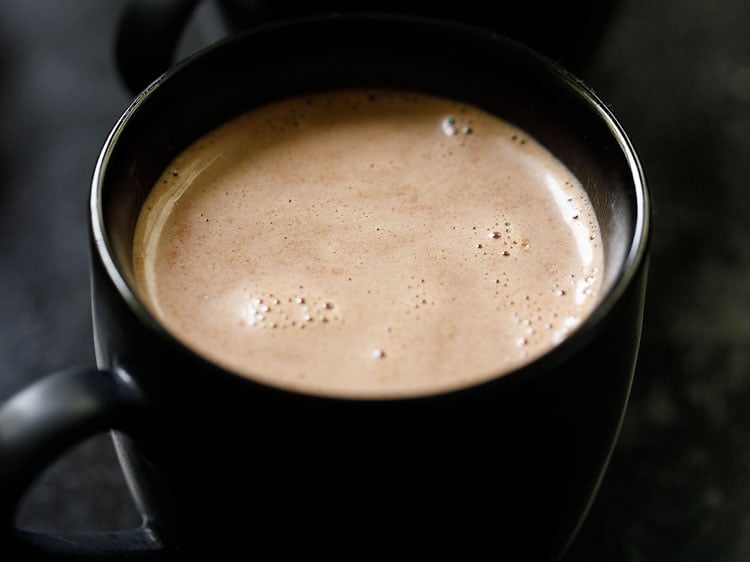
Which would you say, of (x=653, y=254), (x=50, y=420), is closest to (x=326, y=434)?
(x=50, y=420)

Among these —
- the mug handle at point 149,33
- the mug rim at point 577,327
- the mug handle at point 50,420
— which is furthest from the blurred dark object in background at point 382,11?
the mug handle at point 50,420

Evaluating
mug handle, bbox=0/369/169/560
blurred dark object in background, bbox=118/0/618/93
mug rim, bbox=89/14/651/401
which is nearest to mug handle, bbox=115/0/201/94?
blurred dark object in background, bbox=118/0/618/93

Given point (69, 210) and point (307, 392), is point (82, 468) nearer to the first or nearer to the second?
point (69, 210)

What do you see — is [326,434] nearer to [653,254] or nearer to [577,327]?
[577,327]

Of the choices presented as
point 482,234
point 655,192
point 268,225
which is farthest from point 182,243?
point 655,192

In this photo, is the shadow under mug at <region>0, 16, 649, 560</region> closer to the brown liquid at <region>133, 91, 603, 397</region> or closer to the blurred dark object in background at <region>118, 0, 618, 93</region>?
the brown liquid at <region>133, 91, 603, 397</region>
